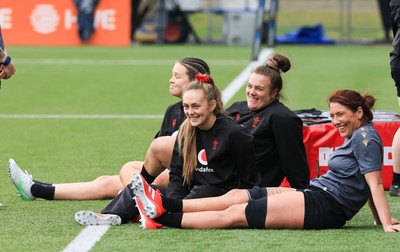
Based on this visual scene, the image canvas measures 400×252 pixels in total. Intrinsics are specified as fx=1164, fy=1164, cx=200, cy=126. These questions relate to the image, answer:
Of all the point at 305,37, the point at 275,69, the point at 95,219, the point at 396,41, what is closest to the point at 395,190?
the point at 396,41

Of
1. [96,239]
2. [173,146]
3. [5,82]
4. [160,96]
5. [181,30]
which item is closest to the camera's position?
[96,239]

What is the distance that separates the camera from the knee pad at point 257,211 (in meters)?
7.10

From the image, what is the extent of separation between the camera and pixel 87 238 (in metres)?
6.88

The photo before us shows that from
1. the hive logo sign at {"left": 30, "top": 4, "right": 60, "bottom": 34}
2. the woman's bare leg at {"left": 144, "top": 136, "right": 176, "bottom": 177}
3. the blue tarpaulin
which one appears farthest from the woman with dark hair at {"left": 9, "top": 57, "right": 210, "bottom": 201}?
the blue tarpaulin

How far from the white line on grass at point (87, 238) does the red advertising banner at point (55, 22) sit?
1956 cm

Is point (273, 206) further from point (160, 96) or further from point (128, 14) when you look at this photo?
point (128, 14)

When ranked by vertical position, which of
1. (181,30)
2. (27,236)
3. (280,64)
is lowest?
(181,30)

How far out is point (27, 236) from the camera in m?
6.99

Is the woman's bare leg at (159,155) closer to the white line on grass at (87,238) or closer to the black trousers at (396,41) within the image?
the white line on grass at (87,238)

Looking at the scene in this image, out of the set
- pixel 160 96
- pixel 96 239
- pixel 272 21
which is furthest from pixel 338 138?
pixel 272 21

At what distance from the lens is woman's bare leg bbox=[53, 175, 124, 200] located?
8438 millimetres

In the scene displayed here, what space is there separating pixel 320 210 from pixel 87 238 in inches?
56.4

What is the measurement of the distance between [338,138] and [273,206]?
196 cm

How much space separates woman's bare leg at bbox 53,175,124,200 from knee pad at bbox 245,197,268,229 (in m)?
1.57
